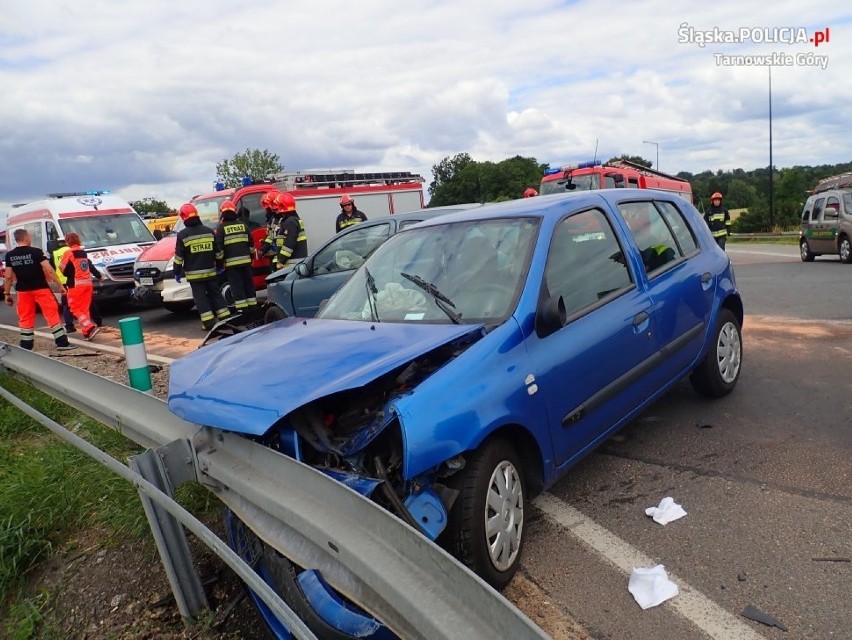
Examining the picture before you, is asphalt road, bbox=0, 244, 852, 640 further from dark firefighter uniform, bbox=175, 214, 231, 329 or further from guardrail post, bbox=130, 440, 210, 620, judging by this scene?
dark firefighter uniform, bbox=175, 214, 231, 329

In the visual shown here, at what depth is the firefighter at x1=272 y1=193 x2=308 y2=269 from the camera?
33.1ft

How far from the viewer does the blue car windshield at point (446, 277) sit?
3.43 meters

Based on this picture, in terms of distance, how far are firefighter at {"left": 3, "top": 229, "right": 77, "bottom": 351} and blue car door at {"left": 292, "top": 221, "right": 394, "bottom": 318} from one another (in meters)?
3.95

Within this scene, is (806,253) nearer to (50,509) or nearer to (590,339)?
(590,339)

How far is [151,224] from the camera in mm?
29328

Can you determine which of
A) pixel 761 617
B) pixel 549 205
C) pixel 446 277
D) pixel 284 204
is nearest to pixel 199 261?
pixel 284 204

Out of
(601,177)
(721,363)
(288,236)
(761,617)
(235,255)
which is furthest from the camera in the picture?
(601,177)

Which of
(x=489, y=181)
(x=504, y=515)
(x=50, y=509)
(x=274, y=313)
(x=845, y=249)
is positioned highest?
(x=489, y=181)

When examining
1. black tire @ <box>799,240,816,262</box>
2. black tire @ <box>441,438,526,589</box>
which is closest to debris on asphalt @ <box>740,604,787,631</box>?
black tire @ <box>441,438,526,589</box>

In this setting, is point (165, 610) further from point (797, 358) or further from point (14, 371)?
point (797, 358)

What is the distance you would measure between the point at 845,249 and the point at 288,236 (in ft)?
41.7

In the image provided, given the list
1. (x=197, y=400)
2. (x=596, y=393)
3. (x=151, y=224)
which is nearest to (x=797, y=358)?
(x=596, y=393)

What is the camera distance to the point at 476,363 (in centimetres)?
291

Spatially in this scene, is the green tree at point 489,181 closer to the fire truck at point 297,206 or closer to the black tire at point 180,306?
the fire truck at point 297,206
